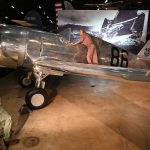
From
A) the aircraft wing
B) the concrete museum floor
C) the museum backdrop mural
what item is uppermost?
the museum backdrop mural

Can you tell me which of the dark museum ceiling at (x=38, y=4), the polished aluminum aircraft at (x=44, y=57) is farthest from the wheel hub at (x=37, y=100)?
the dark museum ceiling at (x=38, y=4)

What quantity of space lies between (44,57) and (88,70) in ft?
4.72

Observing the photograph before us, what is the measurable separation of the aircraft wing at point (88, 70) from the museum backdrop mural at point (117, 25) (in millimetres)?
7453

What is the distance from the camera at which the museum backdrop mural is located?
14.0 metres

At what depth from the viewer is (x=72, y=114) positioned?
19.7ft

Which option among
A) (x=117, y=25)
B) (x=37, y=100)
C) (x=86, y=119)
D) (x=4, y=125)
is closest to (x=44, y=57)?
(x=37, y=100)

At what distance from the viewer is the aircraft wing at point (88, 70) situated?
19.5ft

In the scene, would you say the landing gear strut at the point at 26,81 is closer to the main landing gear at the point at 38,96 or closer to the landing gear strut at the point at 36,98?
the main landing gear at the point at 38,96

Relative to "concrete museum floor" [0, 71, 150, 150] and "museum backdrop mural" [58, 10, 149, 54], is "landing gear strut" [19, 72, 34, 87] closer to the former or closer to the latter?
"concrete museum floor" [0, 71, 150, 150]

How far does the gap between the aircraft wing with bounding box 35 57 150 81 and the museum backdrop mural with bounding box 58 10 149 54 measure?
7453mm

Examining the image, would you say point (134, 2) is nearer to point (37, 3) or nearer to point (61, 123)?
point (61, 123)

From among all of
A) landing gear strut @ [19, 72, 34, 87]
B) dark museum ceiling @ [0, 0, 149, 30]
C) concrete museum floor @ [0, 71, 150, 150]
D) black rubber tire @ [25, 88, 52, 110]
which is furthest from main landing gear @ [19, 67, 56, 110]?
dark museum ceiling @ [0, 0, 149, 30]

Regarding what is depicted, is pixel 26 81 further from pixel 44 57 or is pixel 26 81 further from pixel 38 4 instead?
pixel 38 4

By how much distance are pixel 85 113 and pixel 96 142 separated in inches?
60.8
